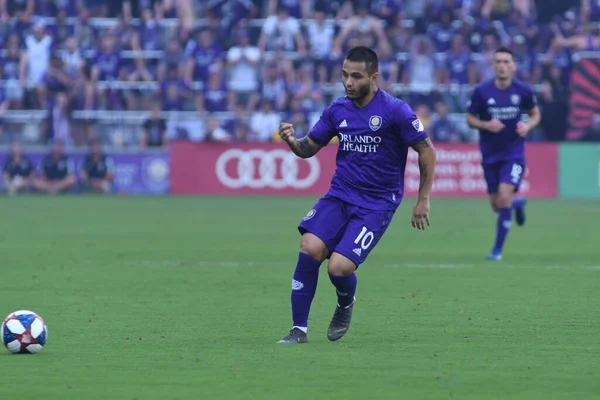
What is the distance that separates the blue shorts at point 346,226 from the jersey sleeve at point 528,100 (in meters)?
6.64

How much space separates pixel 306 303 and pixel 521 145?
7.19 m

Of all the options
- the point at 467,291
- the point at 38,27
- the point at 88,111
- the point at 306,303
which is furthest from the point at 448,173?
the point at 306,303

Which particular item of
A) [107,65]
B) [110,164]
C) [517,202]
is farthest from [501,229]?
[107,65]

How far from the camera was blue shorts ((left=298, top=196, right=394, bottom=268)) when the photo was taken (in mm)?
7734

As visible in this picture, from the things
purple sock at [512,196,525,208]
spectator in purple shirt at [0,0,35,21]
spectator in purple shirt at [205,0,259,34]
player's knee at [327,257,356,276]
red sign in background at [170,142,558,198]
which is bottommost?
red sign in background at [170,142,558,198]

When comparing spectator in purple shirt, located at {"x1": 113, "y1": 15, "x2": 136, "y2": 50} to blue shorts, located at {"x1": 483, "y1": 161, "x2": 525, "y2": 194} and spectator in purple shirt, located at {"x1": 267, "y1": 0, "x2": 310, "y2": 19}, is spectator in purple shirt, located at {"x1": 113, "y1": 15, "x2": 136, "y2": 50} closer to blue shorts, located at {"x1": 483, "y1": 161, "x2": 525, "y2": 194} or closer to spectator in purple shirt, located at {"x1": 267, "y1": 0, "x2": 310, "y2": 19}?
spectator in purple shirt, located at {"x1": 267, "y1": 0, "x2": 310, "y2": 19}

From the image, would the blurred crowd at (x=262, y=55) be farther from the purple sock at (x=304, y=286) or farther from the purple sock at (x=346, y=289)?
the purple sock at (x=304, y=286)

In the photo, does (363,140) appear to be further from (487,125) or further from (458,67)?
(458,67)

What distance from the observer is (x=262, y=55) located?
29.1 m

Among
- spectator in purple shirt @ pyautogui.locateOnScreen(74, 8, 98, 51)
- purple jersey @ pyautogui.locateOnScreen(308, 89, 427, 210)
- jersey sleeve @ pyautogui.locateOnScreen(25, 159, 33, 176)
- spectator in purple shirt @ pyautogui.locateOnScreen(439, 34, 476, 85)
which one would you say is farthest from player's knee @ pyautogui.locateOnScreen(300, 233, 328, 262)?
spectator in purple shirt @ pyautogui.locateOnScreen(74, 8, 98, 51)

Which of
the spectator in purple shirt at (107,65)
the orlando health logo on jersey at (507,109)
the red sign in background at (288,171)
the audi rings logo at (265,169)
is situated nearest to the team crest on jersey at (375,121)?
the orlando health logo on jersey at (507,109)

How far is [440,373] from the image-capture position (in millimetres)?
6449

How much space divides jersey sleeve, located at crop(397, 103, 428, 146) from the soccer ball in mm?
2618

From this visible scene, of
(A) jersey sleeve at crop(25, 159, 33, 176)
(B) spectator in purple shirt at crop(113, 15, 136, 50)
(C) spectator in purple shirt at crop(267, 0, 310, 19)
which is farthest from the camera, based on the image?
(C) spectator in purple shirt at crop(267, 0, 310, 19)
